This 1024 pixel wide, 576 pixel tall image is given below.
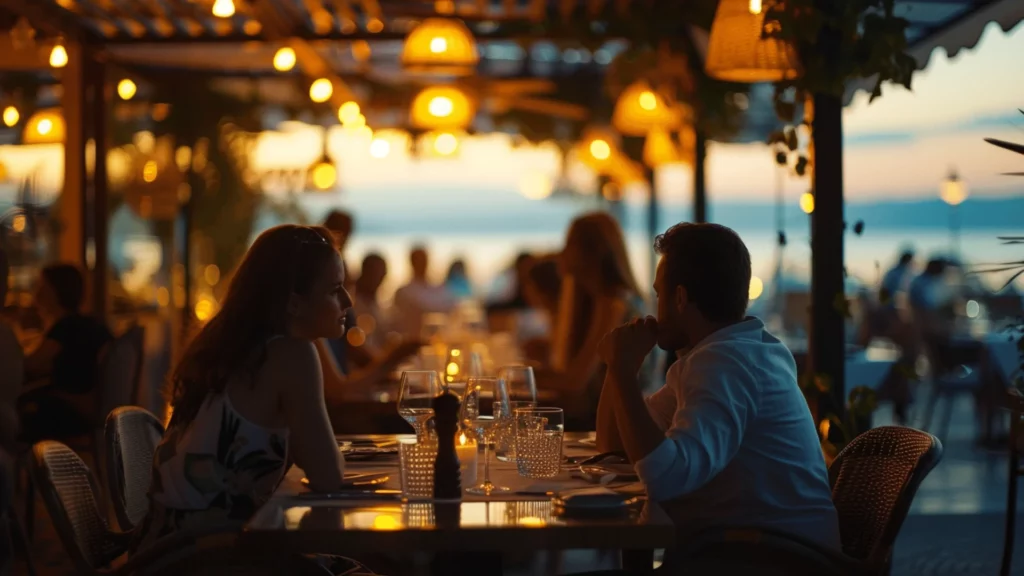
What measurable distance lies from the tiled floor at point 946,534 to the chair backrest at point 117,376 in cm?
64

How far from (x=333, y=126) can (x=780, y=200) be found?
559 cm

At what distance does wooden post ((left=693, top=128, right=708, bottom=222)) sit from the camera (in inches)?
307

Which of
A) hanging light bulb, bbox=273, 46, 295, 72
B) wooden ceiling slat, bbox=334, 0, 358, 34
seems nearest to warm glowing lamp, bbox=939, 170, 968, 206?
wooden ceiling slat, bbox=334, 0, 358, 34

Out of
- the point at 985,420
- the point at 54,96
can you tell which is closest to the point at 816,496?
the point at 985,420

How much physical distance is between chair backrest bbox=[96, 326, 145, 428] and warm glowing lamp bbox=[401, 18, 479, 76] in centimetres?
182

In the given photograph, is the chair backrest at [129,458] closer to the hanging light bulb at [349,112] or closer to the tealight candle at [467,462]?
the tealight candle at [467,462]

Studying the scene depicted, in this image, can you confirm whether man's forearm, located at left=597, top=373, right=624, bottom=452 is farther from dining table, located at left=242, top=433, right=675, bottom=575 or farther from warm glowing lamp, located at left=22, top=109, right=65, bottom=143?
warm glowing lamp, located at left=22, top=109, right=65, bottom=143

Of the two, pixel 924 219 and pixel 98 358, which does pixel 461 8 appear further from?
pixel 924 219

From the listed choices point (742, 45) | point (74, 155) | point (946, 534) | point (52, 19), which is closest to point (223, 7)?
point (52, 19)

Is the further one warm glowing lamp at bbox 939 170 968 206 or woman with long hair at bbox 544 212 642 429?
warm glowing lamp at bbox 939 170 968 206

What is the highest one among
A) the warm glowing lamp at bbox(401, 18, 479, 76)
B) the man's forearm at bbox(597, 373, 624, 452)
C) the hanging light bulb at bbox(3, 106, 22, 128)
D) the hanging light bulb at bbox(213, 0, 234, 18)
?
the hanging light bulb at bbox(213, 0, 234, 18)

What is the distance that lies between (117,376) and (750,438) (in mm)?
3737

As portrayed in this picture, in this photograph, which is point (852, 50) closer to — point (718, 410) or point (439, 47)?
point (439, 47)

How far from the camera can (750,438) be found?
97.5 inches
